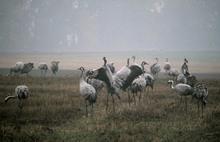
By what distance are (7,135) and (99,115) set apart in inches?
216

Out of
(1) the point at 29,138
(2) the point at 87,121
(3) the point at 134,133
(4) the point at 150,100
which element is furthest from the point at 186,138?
(4) the point at 150,100

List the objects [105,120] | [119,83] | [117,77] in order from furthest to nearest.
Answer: [117,77], [119,83], [105,120]

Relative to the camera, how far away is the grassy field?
14.4 m

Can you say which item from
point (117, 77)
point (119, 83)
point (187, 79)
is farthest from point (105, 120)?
point (187, 79)

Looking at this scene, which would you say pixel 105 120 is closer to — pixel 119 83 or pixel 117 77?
pixel 119 83

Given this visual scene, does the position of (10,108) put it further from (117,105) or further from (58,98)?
(117,105)

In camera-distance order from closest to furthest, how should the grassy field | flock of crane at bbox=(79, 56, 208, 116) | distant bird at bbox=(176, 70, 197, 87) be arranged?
the grassy field < flock of crane at bbox=(79, 56, 208, 116) < distant bird at bbox=(176, 70, 197, 87)

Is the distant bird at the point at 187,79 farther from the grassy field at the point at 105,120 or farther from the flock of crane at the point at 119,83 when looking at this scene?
the flock of crane at the point at 119,83

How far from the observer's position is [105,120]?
16938 mm

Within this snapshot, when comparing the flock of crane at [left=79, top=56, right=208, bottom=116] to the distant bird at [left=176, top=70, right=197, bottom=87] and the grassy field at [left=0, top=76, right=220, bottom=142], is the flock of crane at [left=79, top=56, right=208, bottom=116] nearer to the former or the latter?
the grassy field at [left=0, top=76, right=220, bottom=142]

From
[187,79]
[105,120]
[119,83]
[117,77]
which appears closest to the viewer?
[105,120]

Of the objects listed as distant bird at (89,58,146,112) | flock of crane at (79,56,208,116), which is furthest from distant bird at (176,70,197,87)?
distant bird at (89,58,146,112)

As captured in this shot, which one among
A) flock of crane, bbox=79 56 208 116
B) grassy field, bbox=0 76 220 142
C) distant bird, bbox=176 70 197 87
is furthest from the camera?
distant bird, bbox=176 70 197 87

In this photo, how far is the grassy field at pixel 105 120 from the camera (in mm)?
14352
